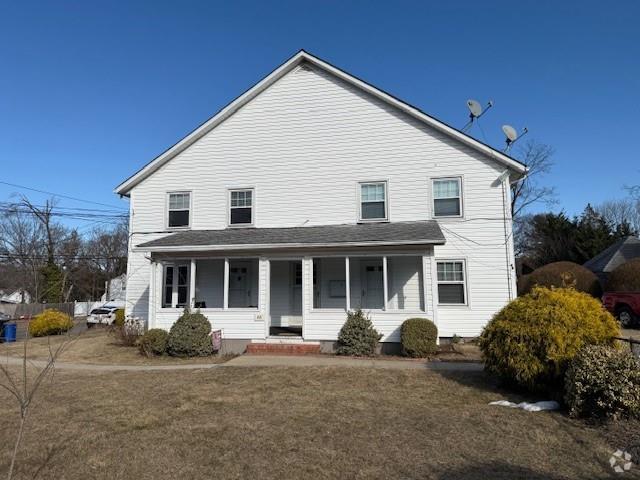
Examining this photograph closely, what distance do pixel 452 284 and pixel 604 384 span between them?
27.4ft

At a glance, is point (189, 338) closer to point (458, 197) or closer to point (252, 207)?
point (252, 207)

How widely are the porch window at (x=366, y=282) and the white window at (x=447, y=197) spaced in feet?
8.82

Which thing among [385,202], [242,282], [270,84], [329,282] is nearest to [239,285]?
[242,282]

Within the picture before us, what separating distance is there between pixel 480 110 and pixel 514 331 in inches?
451

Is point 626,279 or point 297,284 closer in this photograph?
point 297,284

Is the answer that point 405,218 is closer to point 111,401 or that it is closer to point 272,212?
point 272,212

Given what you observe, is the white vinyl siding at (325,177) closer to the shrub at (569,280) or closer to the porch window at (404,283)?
the porch window at (404,283)

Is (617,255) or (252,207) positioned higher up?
(252,207)

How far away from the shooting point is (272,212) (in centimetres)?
1639

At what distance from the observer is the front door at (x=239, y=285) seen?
16.4 m

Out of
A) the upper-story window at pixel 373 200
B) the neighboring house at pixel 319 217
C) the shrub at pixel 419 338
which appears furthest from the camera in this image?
the upper-story window at pixel 373 200

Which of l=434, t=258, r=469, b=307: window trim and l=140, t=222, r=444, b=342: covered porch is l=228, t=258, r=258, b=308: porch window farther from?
l=434, t=258, r=469, b=307: window trim

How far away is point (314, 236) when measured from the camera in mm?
14383

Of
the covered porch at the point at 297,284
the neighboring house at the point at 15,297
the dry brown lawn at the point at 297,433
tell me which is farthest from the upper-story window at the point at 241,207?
the neighboring house at the point at 15,297
